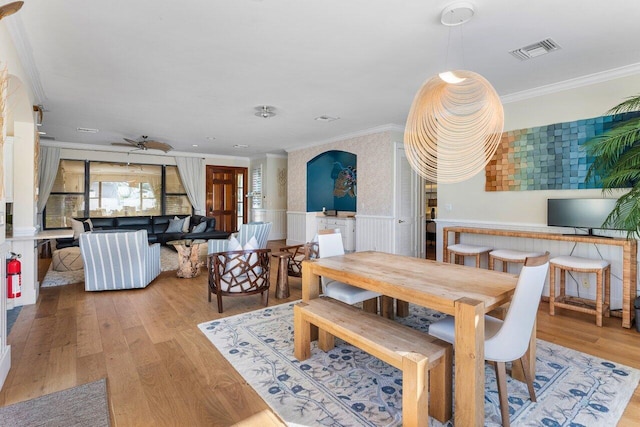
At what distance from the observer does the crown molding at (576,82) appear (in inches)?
130

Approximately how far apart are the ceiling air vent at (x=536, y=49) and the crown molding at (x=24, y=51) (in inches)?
161

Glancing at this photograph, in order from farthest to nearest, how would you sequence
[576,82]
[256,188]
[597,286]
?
[256,188], [576,82], [597,286]

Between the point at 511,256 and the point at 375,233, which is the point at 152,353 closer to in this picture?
the point at 511,256

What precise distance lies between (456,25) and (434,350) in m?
2.35

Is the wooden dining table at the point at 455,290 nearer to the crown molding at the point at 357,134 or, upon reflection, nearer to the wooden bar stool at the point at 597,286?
the wooden bar stool at the point at 597,286

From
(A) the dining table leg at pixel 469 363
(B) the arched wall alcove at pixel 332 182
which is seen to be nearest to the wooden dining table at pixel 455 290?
(A) the dining table leg at pixel 469 363

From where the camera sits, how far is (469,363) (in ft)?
5.42

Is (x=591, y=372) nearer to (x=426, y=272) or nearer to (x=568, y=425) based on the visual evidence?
(x=568, y=425)

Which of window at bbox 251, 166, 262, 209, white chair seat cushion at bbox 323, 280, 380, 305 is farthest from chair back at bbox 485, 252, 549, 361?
window at bbox 251, 166, 262, 209

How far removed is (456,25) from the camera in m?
2.47

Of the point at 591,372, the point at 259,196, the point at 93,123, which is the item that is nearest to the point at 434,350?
the point at 591,372

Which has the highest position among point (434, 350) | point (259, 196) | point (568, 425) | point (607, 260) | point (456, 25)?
point (456, 25)

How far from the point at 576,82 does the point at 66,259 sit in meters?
7.68

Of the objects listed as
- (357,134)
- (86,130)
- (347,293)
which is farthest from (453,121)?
(86,130)
